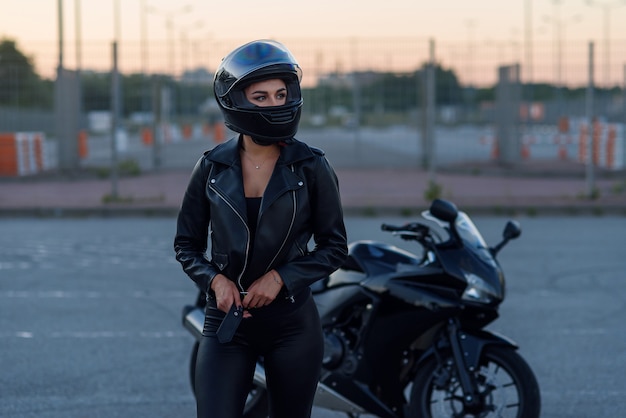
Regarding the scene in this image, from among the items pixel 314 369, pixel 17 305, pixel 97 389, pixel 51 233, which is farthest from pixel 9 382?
pixel 51 233

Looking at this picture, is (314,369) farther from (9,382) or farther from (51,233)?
(51,233)

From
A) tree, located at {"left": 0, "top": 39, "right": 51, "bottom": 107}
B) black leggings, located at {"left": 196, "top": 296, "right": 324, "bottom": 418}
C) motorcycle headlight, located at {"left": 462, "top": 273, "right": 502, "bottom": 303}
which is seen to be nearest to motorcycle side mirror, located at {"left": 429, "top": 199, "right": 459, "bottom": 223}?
motorcycle headlight, located at {"left": 462, "top": 273, "right": 502, "bottom": 303}

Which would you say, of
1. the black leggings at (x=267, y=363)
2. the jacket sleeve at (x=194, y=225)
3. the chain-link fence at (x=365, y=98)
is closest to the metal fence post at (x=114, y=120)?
the chain-link fence at (x=365, y=98)

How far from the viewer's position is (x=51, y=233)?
15.8 metres

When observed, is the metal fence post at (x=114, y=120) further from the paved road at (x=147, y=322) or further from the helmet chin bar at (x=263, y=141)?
the helmet chin bar at (x=263, y=141)

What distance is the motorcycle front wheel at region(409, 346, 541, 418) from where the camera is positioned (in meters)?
5.00

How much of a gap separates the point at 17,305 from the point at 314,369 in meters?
6.59

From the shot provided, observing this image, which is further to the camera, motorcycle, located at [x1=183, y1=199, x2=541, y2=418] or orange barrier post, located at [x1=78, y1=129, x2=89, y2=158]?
orange barrier post, located at [x1=78, y1=129, x2=89, y2=158]

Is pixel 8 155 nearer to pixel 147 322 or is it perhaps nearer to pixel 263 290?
pixel 147 322

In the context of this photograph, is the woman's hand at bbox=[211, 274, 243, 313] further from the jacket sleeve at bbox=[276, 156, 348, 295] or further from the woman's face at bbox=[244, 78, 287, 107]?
the woman's face at bbox=[244, 78, 287, 107]

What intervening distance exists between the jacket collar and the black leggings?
1.55ft

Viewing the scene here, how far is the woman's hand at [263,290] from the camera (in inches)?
137

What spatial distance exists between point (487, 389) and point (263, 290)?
1.86 meters

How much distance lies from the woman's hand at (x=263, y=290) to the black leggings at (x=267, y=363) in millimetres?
76
